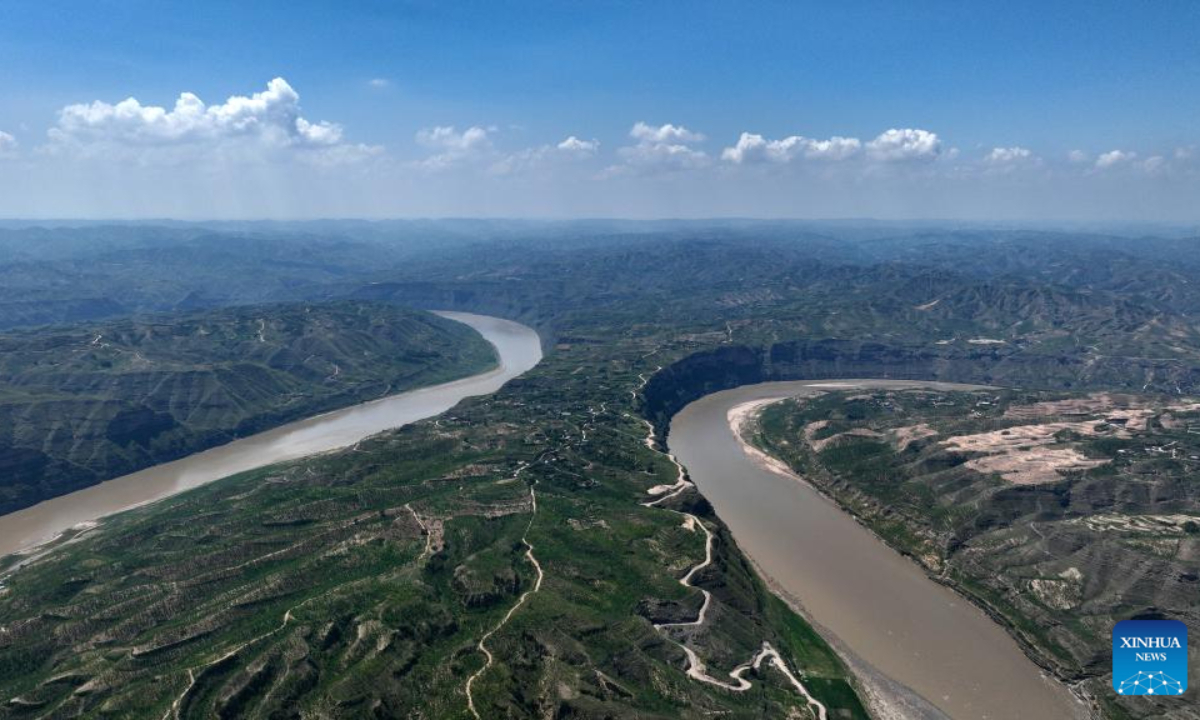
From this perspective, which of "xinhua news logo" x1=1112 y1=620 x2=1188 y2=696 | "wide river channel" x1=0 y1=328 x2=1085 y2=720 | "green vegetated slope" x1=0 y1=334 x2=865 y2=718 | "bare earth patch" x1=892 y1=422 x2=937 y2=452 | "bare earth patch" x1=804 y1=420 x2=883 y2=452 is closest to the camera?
"xinhua news logo" x1=1112 y1=620 x2=1188 y2=696

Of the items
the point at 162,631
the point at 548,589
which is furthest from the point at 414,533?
the point at 162,631

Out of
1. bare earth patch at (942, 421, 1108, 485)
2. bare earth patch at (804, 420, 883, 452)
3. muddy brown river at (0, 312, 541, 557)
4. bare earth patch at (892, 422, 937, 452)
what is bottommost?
muddy brown river at (0, 312, 541, 557)

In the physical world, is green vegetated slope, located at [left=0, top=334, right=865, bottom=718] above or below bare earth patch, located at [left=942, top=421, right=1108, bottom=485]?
below

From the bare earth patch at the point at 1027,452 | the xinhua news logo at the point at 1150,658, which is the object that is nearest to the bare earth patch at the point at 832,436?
the bare earth patch at the point at 1027,452

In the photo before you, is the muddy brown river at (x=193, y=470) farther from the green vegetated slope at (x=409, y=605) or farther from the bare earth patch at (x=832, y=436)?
the bare earth patch at (x=832, y=436)

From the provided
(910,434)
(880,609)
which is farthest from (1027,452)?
(880,609)

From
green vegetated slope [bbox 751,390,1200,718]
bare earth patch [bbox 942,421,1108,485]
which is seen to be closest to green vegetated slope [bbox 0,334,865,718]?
green vegetated slope [bbox 751,390,1200,718]

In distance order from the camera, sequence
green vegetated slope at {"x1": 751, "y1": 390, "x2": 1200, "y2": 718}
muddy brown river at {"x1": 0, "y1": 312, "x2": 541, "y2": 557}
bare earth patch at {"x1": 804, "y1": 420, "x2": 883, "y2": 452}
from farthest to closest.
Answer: bare earth patch at {"x1": 804, "y1": 420, "x2": 883, "y2": 452} → muddy brown river at {"x1": 0, "y1": 312, "x2": 541, "y2": 557} → green vegetated slope at {"x1": 751, "y1": 390, "x2": 1200, "y2": 718}

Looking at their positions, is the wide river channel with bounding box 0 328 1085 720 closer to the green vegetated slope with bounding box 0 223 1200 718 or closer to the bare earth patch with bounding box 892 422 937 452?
the green vegetated slope with bounding box 0 223 1200 718
